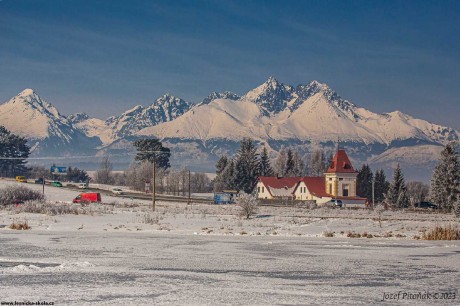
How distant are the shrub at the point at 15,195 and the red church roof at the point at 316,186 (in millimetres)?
50797

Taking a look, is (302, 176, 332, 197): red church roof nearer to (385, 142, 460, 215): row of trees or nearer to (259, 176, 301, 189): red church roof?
(259, 176, 301, 189): red church roof

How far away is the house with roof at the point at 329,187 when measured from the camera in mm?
104688

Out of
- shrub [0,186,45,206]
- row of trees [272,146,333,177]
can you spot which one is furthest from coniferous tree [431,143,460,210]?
row of trees [272,146,333,177]

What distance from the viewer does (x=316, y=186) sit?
110125mm

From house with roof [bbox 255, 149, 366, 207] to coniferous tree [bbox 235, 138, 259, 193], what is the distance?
24.2ft

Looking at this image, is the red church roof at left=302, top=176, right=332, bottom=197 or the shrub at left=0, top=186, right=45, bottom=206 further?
the red church roof at left=302, top=176, right=332, bottom=197

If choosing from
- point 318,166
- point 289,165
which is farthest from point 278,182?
point 318,166

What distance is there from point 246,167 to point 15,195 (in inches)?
2506

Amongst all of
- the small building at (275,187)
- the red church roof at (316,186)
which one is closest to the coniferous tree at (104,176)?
the small building at (275,187)

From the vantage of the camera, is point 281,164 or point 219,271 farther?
point 281,164

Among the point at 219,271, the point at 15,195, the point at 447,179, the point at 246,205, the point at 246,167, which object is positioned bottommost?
the point at 219,271

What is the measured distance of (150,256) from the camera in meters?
19.9

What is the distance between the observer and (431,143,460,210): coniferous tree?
84.8 m

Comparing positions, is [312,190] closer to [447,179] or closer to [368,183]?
[368,183]
